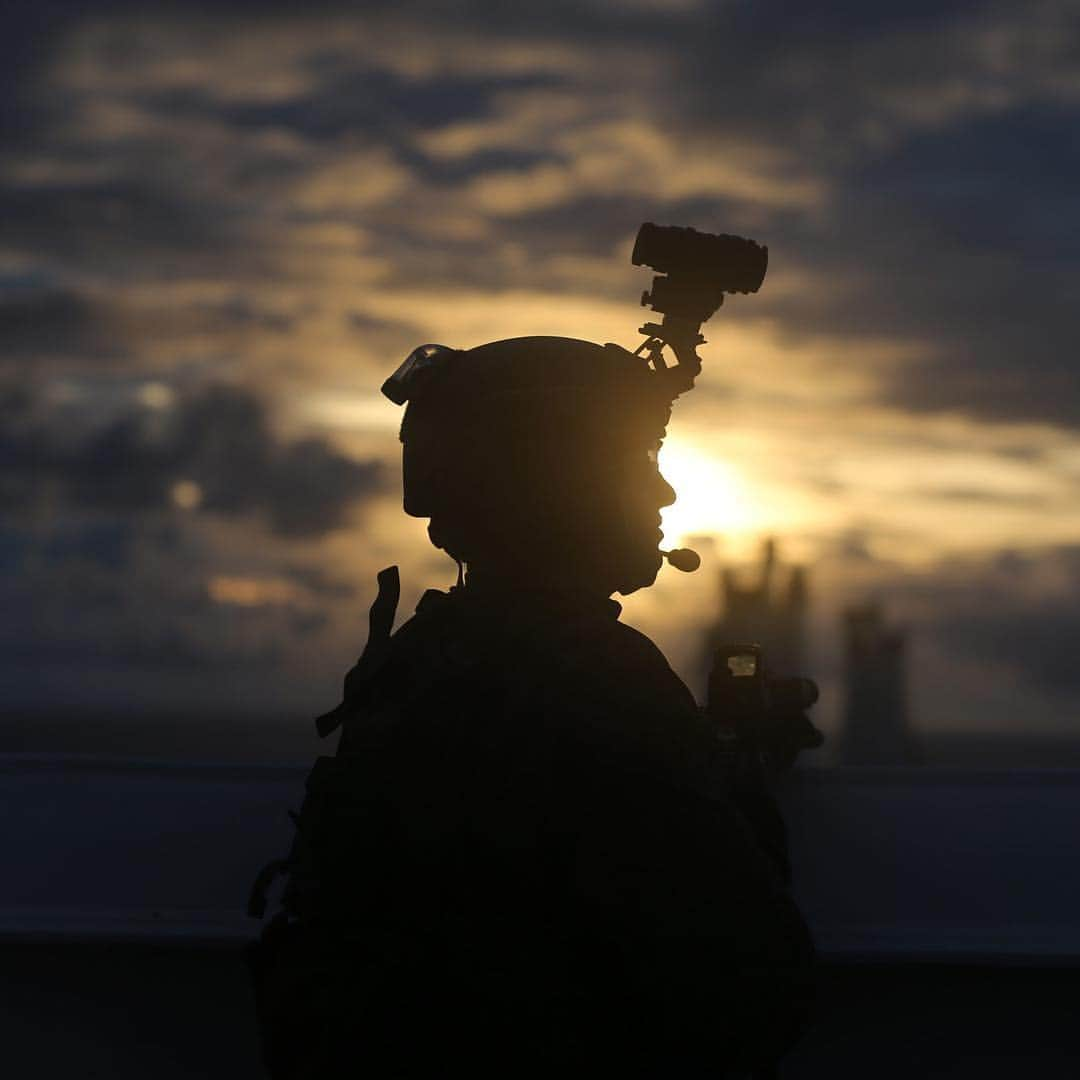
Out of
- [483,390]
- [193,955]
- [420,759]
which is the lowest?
[193,955]

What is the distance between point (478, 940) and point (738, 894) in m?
0.67

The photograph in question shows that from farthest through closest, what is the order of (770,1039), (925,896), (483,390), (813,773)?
(813,773)
(925,896)
(483,390)
(770,1039)

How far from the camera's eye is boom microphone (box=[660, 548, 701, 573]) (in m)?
4.58

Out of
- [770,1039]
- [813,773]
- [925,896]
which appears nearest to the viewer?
[770,1039]

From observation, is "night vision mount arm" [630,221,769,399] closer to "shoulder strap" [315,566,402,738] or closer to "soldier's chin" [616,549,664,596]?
"soldier's chin" [616,549,664,596]

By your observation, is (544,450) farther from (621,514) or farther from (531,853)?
(531,853)

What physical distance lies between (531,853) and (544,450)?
115 cm

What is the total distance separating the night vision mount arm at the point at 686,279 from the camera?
4719 millimetres

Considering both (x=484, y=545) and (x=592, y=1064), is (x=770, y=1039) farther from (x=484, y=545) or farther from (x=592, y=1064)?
(x=484, y=545)

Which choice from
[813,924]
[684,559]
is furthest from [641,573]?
[813,924]

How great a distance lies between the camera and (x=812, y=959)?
4.02 metres

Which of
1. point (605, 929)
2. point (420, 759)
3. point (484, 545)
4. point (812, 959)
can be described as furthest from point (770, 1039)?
point (484, 545)

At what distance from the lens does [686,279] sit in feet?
15.6

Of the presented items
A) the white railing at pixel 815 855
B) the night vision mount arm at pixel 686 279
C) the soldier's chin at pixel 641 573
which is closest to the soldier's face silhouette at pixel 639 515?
the soldier's chin at pixel 641 573
